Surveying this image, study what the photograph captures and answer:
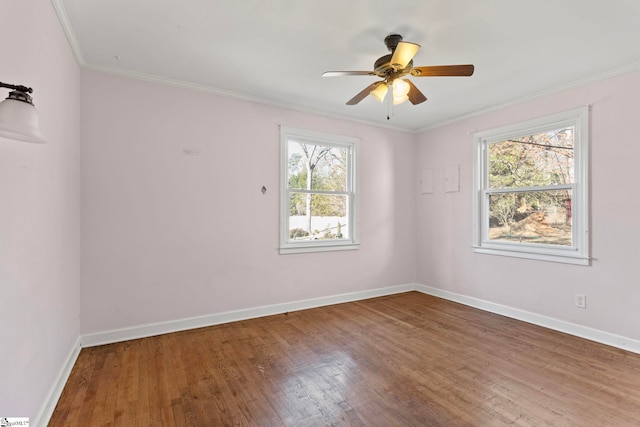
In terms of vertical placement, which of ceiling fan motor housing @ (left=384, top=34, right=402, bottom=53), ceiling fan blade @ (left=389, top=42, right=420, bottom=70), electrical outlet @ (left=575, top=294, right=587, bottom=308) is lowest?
electrical outlet @ (left=575, top=294, right=587, bottom=308)

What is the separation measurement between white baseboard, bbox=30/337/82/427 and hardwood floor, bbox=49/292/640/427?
0.05 metres

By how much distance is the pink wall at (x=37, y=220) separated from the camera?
1410mm

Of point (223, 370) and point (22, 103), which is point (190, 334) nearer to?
point (223, 370)

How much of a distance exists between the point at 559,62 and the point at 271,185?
3.11 m

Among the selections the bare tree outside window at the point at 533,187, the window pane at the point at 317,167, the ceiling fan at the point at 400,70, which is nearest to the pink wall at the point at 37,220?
the ceiling fan at the point at 400,70

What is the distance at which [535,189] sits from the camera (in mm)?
3549

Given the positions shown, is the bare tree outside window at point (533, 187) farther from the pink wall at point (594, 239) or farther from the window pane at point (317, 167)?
the window pane at point (317, 167)

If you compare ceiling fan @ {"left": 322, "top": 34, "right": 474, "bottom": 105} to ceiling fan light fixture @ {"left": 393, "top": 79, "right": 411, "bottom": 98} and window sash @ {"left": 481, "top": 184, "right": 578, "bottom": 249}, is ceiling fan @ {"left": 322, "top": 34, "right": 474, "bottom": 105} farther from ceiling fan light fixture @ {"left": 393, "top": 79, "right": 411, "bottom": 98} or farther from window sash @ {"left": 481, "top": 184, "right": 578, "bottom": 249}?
window sash @ {"left": 481, "top": 184, "right": 578, "bottom": 249}

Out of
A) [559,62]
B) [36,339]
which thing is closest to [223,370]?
[36,339]

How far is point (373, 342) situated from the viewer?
2.98 m

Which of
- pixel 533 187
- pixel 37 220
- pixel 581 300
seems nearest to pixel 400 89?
pixel 533 187

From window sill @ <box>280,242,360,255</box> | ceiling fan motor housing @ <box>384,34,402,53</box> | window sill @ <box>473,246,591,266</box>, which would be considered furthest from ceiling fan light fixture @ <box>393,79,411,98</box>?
window sill @ <box>473,246,591,266</box>

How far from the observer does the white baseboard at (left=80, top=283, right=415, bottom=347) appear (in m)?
2.90

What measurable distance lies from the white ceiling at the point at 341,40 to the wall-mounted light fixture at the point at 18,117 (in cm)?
133
